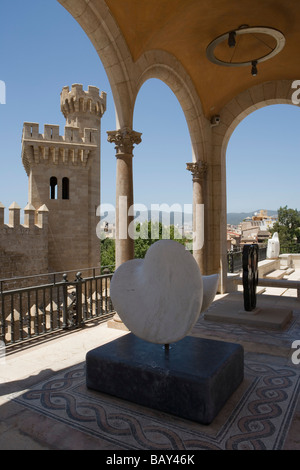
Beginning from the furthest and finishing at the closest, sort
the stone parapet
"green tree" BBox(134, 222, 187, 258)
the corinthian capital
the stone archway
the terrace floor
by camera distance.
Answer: "green tree" BBox(134, 222, 187, 258), the stone parapet, the corinthian capital, the stone archway, the terrace floor

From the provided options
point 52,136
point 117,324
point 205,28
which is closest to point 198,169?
point 205,28

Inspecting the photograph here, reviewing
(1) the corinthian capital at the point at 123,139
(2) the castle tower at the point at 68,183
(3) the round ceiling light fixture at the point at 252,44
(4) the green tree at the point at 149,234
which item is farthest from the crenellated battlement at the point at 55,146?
(1) the corinthian capital at the point at 123,139

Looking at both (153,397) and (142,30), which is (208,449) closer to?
(153,397)

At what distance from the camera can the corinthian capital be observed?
553cm

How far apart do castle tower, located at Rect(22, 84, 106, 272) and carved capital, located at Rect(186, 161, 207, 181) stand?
15.4 m

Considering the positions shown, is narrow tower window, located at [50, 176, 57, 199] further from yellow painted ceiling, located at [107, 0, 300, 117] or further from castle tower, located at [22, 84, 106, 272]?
yellow painted ceiling, located at [107, 0, 300, 117]

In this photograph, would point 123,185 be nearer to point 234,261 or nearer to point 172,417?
point 172,417

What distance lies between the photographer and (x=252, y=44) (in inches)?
266

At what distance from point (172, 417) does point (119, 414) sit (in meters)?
0.46

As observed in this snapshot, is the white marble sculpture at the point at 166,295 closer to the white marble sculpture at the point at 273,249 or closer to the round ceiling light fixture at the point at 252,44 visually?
the round ceiling light fixture at the point at 252,44

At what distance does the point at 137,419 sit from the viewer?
2.66m

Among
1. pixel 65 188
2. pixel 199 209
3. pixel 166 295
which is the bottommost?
pixel 166 295

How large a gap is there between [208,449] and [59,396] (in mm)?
1536

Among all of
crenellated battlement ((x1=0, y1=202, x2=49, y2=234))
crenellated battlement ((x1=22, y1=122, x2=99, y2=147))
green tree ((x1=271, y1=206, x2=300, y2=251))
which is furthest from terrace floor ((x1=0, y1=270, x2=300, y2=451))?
green tree ((x1=271, y1=206, x2=300, y2=251))
